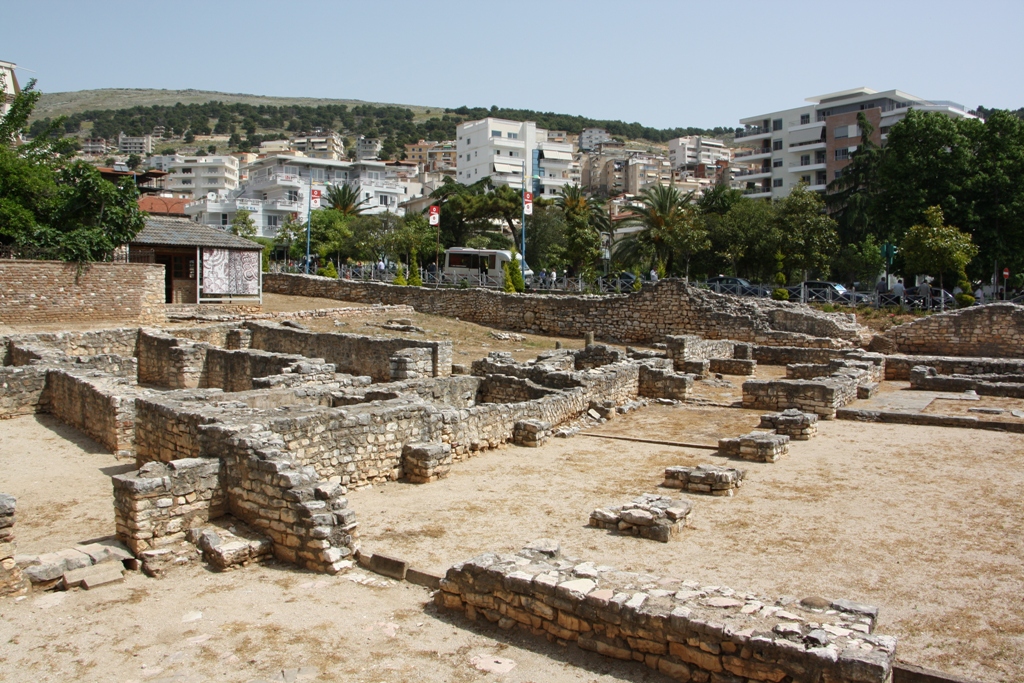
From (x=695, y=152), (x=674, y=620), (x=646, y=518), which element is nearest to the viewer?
(x=674, y=620)

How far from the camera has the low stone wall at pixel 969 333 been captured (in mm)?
26328

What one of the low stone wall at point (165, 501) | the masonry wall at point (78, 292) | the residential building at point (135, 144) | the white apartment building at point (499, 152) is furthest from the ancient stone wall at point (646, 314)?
the residential building at point (135, 144)

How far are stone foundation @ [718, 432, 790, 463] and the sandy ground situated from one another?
377 inches

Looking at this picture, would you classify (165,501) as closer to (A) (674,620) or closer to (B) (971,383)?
(A) (674,620)

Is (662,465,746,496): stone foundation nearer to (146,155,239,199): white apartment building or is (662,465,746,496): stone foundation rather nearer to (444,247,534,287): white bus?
(444,247,534,287): white bus

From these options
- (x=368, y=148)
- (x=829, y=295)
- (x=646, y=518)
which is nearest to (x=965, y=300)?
(x=829, y=295)

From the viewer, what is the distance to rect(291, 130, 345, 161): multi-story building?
165 metres

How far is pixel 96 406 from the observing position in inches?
545

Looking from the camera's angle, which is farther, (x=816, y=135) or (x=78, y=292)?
(x=816, y=135)

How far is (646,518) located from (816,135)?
81818mm

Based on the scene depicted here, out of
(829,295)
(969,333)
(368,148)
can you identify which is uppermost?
(368,148)

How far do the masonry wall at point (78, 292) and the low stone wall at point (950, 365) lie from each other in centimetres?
2504

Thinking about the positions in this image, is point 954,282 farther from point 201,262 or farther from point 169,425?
point 169,425

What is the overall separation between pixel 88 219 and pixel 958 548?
31.4m
